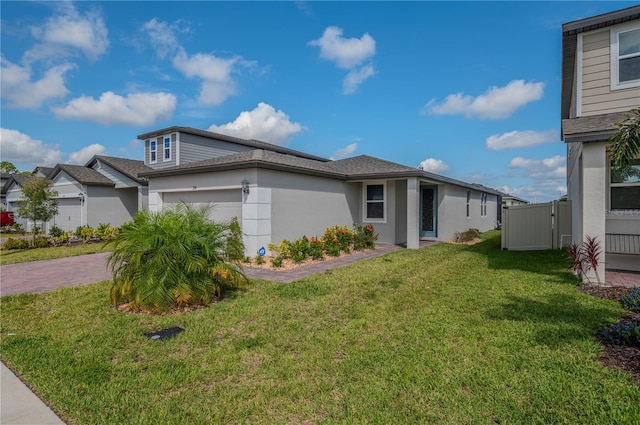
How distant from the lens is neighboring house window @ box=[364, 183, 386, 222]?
14112 millimetres

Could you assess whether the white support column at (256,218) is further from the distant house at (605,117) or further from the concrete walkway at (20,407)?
the distant house at (605,117)

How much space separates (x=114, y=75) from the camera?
39.7 ft

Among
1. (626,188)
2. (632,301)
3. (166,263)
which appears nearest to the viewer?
(632,301)

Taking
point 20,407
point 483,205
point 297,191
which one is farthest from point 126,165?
point 483,205

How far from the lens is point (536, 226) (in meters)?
12.2

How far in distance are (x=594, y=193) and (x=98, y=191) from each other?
2218 cm

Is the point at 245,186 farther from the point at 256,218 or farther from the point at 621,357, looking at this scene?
the point at 621,357

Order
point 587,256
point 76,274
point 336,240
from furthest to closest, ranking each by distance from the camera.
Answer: point 336,240 → point 76,274 → point 587,256

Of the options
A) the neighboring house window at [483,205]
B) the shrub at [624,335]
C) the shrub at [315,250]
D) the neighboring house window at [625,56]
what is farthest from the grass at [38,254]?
the neighboring house window at [483,205]

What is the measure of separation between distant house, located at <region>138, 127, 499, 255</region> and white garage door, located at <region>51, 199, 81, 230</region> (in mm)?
5020

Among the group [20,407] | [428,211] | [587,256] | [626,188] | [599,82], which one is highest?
[599,82]

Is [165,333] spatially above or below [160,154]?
below

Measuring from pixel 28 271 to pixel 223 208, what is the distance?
5702 millimetres

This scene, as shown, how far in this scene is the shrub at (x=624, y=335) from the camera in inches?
148
